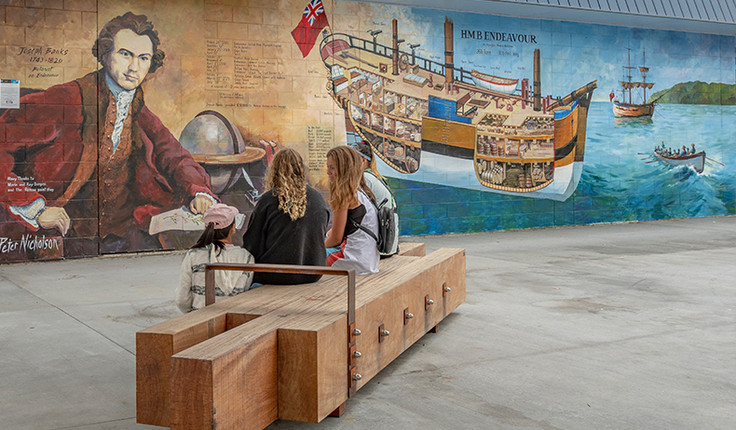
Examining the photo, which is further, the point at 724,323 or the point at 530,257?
the point at 530,257

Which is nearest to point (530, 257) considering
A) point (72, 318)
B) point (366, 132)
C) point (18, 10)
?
point (366, 132)

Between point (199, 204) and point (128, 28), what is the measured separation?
8.70 ft

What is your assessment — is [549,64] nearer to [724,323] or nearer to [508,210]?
[508,210]

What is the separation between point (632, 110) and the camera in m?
16.3

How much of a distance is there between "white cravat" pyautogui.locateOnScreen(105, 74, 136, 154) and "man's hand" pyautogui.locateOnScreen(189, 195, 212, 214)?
1349 millimetres

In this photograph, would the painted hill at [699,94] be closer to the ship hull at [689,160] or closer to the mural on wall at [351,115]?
the mural on wall at [351,115]

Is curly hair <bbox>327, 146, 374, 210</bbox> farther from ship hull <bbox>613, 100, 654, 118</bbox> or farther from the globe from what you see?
ship hull <bbox>613, 100, 654, 118</bbox>

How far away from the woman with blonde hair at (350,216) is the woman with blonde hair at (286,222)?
526 millimetres

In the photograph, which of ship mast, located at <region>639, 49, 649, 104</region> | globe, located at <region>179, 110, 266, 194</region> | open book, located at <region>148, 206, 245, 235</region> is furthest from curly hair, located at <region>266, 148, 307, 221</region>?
ship mast, located at <region>639, 49, 649, 104</region>

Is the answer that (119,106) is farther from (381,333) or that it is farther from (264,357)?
(264,357)

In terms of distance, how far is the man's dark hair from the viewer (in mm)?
11070

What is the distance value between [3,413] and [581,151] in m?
12.9

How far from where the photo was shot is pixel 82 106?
11.0 meters

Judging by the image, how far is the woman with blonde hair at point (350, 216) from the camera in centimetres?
579
